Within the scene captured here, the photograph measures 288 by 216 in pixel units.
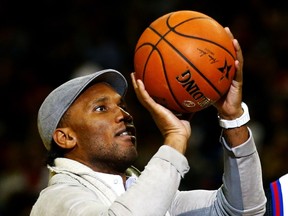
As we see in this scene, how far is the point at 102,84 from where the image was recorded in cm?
391

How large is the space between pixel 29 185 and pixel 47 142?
320cm

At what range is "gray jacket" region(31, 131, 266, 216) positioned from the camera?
10.5 ft

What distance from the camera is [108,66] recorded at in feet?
25.8

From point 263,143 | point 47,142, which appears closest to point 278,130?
point 263,143

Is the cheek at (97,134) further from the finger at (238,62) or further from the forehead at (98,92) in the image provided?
the finger at (238,62)

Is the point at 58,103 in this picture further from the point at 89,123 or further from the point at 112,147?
the point at 112,147

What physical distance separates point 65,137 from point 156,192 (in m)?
0.78

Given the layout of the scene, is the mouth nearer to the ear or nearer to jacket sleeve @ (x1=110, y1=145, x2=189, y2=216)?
the ear

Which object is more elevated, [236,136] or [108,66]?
[236,136]

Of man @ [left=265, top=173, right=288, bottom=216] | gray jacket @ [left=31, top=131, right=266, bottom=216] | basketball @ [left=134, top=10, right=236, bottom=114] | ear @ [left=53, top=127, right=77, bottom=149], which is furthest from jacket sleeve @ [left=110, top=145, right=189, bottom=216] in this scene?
man @ [left=265, top=173, right=288, bottom=216]

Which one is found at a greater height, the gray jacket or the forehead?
the forehead

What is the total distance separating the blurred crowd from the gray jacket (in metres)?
2.45

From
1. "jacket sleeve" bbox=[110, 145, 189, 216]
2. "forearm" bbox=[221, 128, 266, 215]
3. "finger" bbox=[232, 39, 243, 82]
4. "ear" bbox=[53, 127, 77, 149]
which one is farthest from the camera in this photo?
"ear" bbox=[53, 127, 77, 149]

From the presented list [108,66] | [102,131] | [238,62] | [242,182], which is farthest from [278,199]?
[108,66]
